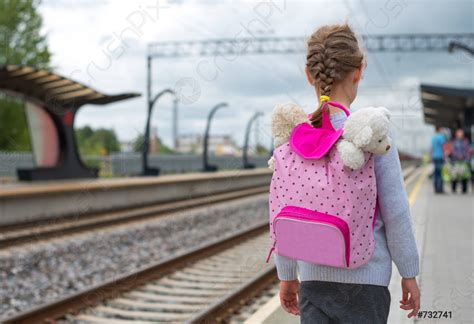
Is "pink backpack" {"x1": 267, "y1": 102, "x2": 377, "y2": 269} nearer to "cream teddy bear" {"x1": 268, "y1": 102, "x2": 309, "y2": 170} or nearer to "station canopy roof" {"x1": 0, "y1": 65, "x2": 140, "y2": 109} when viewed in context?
"cream teddy bear" {"x1": 268, "y1": 102, "x2": 309, "y2": 170}

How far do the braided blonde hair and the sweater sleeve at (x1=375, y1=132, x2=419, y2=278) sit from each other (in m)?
0.24

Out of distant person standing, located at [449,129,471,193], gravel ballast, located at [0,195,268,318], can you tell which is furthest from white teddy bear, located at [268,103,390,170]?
distant person standing, located at [449,129,471,193]

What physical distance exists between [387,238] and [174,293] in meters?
5.54

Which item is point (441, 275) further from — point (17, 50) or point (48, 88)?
point (17, 50)

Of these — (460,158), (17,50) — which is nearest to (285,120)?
(460,158)

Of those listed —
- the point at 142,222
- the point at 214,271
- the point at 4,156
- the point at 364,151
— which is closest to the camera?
the point at 364,151

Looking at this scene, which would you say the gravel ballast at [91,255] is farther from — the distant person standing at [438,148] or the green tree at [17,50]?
the green tree at [17,50]

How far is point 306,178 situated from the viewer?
6.39 ft

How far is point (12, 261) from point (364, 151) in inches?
328

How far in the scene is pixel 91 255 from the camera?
991 centimetres

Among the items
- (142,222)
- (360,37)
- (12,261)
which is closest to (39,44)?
(142,222)

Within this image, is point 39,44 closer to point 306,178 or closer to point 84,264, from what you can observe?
point 84,264

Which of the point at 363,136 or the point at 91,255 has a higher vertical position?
the point at 363,136

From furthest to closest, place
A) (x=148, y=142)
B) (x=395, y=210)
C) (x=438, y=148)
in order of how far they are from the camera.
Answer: (x=148, y=142) → (x=438, y=148) → (x=395, y=210)
